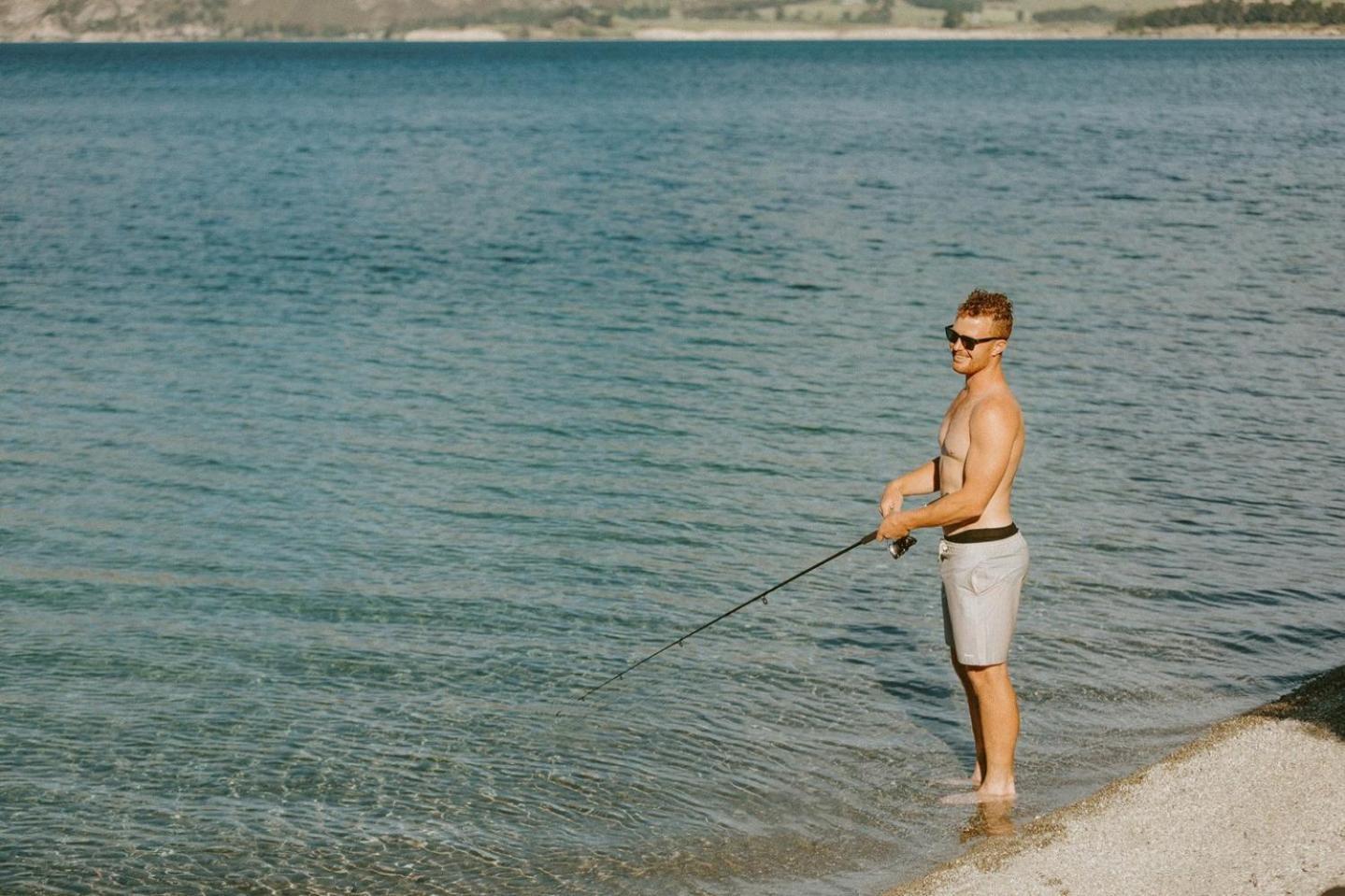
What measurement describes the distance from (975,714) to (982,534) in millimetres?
969

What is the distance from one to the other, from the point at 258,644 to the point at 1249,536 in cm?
716

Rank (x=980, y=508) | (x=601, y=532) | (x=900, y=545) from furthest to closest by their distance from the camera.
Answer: (x=601, y=532) < (x=900, y=545) < (x=980, y=508)

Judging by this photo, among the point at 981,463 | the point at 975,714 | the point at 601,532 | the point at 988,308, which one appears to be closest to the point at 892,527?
the point at 981,463

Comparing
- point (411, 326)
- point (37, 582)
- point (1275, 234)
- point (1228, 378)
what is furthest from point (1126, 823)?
point (1275, 234)

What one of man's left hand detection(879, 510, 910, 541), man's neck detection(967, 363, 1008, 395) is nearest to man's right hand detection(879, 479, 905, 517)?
man's left hand detection(879, 510, 910, 541)

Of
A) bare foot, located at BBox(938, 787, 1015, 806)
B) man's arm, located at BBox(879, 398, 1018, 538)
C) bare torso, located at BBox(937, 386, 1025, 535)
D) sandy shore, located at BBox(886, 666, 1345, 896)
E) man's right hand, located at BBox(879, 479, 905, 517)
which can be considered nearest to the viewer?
sandy shore, located at BBox(886, 666, 1345, 896)

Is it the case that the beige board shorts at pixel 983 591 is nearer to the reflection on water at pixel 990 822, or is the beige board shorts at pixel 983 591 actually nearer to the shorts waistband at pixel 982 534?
the shorts waistband at pixel 982 534

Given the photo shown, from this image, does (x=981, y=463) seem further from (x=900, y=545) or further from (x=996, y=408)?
(x=900, y=545)

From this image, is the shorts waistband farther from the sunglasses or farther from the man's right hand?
the sunglasses

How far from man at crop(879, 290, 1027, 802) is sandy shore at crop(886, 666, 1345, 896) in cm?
69

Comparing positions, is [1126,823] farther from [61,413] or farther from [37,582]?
[61,413]

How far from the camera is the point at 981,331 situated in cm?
597

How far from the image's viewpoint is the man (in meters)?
5.88

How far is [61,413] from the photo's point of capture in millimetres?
15617
